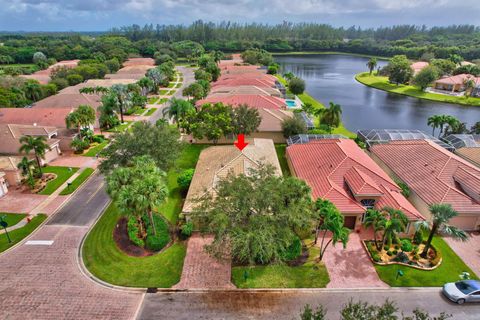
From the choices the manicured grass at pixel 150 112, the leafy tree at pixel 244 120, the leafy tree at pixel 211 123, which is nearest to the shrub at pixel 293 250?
the leafy tree at pixel 211 123

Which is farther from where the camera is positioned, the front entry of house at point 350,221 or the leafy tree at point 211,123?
the leafy tree at point 211,123

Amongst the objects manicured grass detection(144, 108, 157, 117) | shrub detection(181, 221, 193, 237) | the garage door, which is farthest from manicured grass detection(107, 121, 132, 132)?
the garage door

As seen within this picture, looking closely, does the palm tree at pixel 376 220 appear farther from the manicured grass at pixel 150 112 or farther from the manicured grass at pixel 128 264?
the manicured grass at pixel 150 112

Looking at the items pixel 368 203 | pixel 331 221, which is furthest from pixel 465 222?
pixel 331 221

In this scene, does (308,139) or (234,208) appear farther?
(308,139)

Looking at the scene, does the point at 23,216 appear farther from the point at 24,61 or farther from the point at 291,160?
the point at 24,61

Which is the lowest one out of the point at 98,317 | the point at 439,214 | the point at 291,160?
the point at 98,317

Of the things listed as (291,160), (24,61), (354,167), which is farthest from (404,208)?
(24,61)
